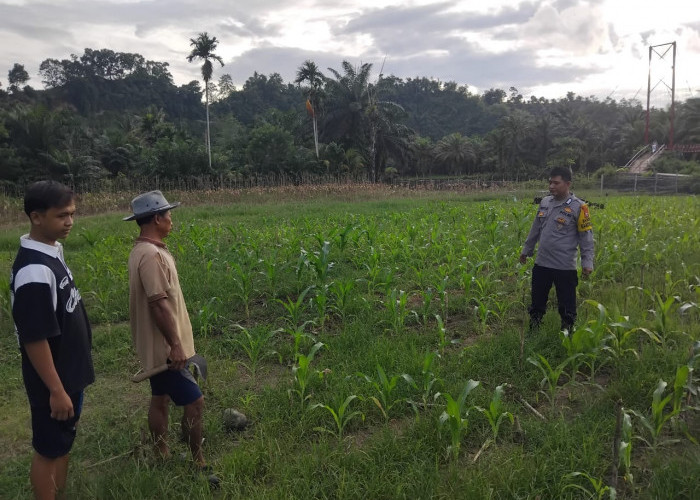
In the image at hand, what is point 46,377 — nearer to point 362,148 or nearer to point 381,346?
point 381,346

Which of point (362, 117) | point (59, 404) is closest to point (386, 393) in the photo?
point (59, 404)

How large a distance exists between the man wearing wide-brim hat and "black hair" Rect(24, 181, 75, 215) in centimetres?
41

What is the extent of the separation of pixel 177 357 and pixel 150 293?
37cm

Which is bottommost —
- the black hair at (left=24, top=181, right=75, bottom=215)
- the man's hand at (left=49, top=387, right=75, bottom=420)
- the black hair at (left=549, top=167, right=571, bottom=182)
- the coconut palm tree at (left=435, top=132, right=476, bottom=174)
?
the man's hand at (left=49, top=387, right=75, bottom=420)

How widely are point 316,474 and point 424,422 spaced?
77 centimetres

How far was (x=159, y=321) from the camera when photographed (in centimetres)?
256

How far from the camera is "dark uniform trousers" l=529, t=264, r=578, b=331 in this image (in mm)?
4379

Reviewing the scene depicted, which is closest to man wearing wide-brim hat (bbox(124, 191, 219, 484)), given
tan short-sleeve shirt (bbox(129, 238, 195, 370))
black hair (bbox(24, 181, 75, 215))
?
tan short-sleeve shirt (bbox(129, 238, 195, 370))

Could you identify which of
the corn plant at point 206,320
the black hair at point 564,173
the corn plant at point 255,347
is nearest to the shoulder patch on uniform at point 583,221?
the black hair at point 564,173

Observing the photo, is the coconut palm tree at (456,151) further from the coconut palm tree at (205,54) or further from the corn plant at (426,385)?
the corn plant at (426,385)

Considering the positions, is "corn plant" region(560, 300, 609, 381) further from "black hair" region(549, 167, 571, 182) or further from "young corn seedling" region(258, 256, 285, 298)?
"young corn seedling" region(258, 256, 285, 298)

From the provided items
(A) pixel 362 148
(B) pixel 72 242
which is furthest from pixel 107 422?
(A) pixel 362 148

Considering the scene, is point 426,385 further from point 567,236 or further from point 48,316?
point 48,316

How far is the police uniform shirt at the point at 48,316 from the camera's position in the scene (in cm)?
206
